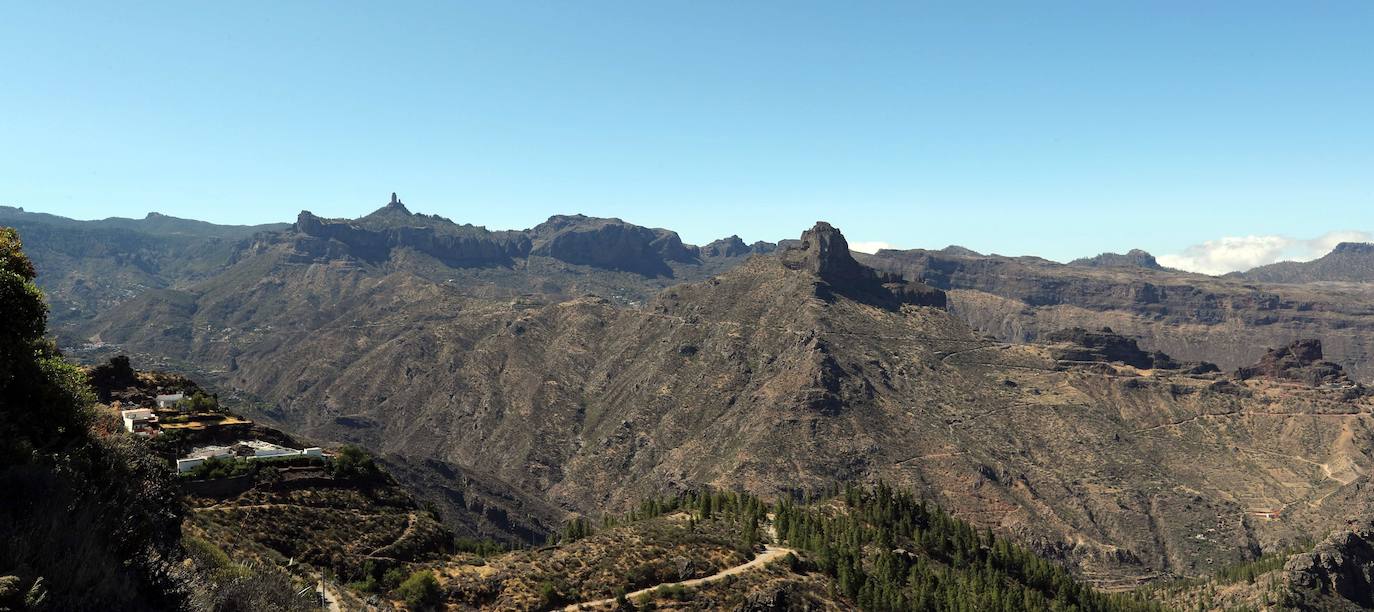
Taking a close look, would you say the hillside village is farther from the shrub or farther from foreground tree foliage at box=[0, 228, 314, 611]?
foreground tree foliage at box=[0, 228, 314, 611]

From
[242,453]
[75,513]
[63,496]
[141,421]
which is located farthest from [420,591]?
[63,496]

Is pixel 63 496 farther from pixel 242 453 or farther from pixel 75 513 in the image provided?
pixel 242 453

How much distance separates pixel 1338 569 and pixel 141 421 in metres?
224

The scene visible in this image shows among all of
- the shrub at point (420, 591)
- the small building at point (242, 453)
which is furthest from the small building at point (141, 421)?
the shrub at point (420, 591)

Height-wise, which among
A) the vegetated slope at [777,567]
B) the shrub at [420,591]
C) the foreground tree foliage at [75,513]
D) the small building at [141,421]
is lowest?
the vegetated slope at [777,567]

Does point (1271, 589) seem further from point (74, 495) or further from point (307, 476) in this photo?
point (74, 495)

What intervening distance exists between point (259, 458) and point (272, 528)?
13781mm

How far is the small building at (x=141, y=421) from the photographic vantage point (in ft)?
267

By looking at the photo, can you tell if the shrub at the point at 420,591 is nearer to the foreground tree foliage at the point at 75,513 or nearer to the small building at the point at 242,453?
→ the small building at the point at 242,453

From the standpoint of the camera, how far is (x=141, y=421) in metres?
85.5

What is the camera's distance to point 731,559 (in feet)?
332

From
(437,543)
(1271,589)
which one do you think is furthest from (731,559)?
(1271,589)

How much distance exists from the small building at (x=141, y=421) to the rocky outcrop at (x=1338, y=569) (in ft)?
693

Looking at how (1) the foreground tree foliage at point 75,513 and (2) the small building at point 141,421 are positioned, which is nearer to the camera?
(1) the foreground tree foliage at point 75,513
